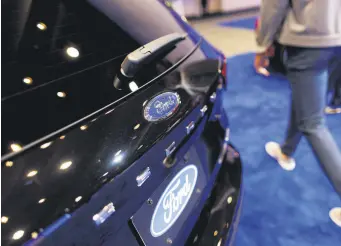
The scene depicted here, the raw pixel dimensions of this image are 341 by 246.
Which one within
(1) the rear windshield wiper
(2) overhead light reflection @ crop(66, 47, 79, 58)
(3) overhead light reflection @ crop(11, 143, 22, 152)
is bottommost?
(3) overhead light reflection @ crop(11, 143, 22, 152)

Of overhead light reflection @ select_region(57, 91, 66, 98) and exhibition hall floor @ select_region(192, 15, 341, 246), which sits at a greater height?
overhead light reflection @ select_region(57, 91, 66, 98)

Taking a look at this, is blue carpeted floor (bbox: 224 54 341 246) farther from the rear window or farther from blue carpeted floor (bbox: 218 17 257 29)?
blue carpeted floor (bbox: 218 17 257 29)

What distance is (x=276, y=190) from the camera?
6.61ft

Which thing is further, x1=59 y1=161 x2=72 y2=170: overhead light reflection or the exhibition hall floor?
the exhibition hall floor

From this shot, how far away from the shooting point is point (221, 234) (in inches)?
40.7

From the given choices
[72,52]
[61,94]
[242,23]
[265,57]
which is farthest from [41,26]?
[242,23]

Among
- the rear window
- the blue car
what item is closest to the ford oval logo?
the blue car

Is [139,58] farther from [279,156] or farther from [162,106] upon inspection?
[279,156]

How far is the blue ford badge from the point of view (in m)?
0.82

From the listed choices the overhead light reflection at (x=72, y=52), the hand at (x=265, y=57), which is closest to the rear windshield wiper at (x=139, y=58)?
the overhead light reflection at (x=72, y=52)

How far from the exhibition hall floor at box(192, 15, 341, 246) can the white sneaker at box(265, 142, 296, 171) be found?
36mm

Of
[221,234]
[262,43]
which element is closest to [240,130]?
[262,43]

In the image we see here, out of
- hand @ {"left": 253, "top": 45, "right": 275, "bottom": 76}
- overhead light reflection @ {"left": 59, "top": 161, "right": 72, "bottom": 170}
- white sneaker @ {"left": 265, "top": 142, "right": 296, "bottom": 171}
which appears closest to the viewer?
overhead light reflection @ {"left": 59, "top": 161, "right": 72, "bottom": 170}

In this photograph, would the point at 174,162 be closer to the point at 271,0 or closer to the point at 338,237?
the point at 271,0
